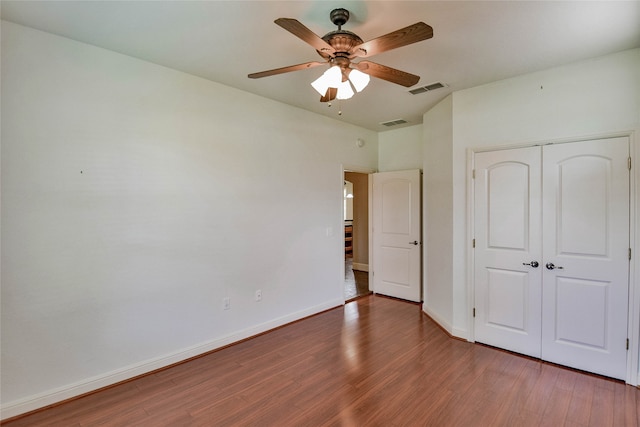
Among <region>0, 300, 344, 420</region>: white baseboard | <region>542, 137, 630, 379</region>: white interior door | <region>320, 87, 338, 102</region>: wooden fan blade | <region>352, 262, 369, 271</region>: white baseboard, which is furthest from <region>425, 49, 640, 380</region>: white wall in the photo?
<region>352, 262, 369, 271</region>: white baseboard

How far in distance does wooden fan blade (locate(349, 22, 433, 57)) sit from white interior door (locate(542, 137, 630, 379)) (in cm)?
207

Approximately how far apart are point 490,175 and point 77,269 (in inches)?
153

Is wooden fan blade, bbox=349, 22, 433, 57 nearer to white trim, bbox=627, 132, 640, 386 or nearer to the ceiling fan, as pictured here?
the ceiling fan

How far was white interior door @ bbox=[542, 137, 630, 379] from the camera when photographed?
2582 mm

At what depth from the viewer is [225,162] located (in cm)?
328

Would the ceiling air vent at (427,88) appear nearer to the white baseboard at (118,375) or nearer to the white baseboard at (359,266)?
the white baseboard at (118,375)

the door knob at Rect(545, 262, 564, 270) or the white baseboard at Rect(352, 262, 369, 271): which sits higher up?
the door knob at Rect(545, 262, 564, 270)

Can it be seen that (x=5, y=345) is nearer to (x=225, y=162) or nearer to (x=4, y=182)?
(x=4, y=182)

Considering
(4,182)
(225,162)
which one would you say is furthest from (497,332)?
(4,182)

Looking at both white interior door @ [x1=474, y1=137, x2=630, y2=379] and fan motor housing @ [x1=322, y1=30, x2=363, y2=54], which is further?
white interior door @ [x1=474, y1=137, x2=630, y2=379]

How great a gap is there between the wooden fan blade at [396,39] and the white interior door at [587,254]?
6.80 ft

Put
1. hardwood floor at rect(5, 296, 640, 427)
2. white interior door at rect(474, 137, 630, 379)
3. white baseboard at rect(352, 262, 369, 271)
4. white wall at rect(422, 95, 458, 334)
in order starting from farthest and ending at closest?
white baseboard at rect(352, 262, 369, 271) < white wall at rect(422, 95, 458, 334) < white interior door at rect(474, 137, 630, 379) < hardwood floor at rect(5, 296, 640, 427)

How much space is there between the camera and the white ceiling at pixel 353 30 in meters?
1.95

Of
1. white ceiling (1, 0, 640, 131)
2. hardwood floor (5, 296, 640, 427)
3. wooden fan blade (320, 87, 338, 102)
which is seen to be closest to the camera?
white ceiling (1, 0, 640, 131)
